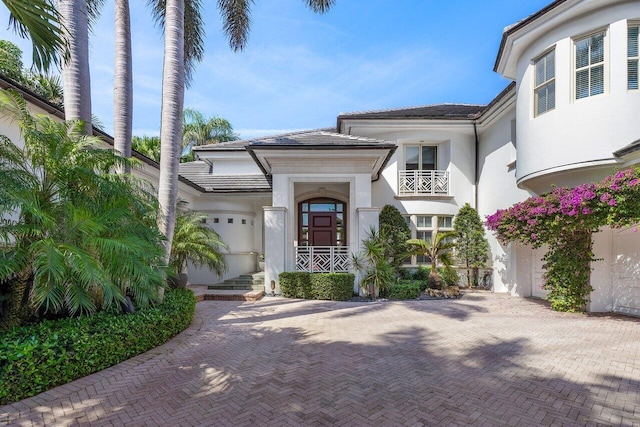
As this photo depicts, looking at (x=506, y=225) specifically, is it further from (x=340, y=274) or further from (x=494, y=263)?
(x=340, y=274)

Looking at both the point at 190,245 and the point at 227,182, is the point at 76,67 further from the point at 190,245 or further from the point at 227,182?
the point at 227,182

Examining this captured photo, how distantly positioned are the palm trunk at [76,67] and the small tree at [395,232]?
1078 cm

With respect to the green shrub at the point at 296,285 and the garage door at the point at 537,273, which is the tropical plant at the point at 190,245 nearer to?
the green shrub at the point at 296,285

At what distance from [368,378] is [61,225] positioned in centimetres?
565

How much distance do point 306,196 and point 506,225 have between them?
8555 millimetres

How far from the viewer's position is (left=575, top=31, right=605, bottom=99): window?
810cm

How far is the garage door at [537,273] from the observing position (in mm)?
11398

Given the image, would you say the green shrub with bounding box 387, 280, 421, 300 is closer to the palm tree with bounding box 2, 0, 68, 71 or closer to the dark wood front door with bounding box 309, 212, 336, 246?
the dark wood front door with bounding box 309, 212, 336, 246

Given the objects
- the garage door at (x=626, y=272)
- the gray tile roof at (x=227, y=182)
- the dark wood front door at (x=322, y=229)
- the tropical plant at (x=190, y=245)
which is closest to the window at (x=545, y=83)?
the garage door at (x=626, y=272)

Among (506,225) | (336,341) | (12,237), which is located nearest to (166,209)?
(12,237)

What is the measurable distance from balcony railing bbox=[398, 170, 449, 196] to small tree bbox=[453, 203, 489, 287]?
4.69ft

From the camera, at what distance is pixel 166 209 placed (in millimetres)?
7750

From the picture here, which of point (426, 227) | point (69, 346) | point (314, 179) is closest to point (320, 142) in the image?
point (314, 179)

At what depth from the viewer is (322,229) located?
15.1 meters
